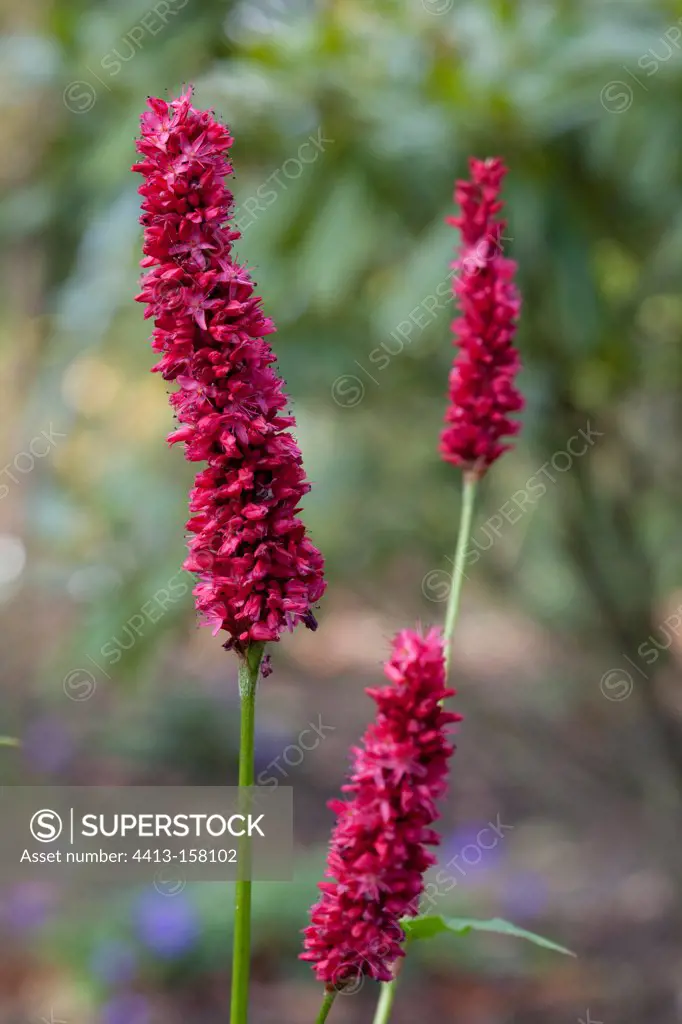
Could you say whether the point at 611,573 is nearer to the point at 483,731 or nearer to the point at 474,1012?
the point at 474,1012

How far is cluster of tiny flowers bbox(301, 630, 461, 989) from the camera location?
0.85 m

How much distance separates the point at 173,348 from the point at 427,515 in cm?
282

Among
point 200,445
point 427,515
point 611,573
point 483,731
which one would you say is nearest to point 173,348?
point 200,445

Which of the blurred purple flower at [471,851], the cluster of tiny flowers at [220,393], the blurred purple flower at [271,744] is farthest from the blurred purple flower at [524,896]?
the cluster of tiny flowers at [220,393]

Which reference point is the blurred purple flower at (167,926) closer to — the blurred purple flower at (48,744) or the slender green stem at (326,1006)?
the blurred purple flower at (48,744)

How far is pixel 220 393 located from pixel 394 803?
349mm

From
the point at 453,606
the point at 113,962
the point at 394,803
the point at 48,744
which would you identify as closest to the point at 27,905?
the point at 113,962

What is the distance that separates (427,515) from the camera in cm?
371

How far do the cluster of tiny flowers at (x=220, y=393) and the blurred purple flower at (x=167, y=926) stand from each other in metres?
4.03

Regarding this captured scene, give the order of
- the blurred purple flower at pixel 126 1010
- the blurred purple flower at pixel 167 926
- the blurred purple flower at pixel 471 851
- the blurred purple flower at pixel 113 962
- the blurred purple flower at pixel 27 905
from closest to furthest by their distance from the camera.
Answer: the blurred purple flower at pixel 126 1010 → the blurred purple flower at pixel 113 962 → the blurred purple flower at pixel 167 926 → the blurred purple flower at pixel 27 905 → the blurred purple flower at pixel 471 851

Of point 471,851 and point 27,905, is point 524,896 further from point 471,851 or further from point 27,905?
point 27,905

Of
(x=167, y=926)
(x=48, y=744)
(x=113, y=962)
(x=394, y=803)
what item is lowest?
(x=394, y=803)

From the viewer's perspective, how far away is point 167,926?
4.61 metres

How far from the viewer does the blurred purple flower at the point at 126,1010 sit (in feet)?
14.1
